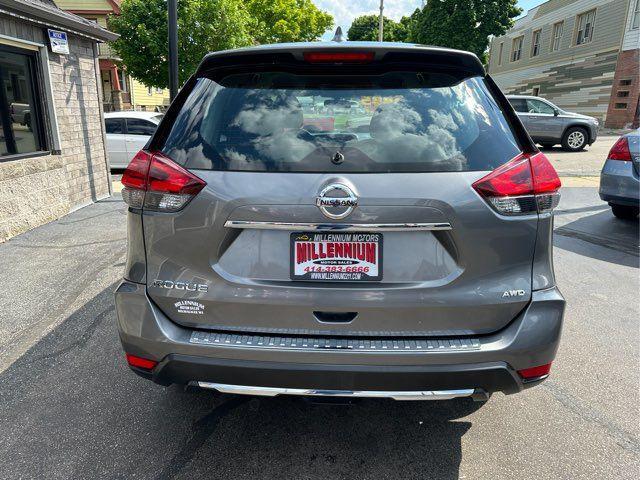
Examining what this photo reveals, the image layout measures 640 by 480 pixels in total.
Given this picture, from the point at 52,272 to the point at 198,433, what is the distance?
10.8 feet

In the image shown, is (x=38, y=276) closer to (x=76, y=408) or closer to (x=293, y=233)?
(x=76, y=408)

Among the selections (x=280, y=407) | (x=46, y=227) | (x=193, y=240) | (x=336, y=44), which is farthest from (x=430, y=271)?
(x=46, y=227)

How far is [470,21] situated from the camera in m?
31.4

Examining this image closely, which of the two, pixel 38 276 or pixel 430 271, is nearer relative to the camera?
pixel 430 271

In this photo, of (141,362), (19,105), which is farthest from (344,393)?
(19,105)

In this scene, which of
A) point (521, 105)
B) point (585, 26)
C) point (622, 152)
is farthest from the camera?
point (585, 26)

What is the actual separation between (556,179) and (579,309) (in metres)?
2.66

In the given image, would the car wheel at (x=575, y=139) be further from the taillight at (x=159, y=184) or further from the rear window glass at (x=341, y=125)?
the taillight at (x=159, y=184)

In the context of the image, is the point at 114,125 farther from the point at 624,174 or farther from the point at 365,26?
the point at 365,26

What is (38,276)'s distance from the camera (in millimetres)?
4816

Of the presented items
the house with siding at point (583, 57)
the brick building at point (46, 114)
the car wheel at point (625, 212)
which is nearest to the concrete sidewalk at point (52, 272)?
the brick building at point (46, 114)

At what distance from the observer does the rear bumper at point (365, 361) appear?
6.23ft

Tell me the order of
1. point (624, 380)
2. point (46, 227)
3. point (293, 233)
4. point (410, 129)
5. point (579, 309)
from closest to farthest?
point (293, 233)
point (410, 129)
point (624, 380)
point (579, 309)
point (46, 227)

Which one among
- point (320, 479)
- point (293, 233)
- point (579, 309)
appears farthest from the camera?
point (579, 309)
